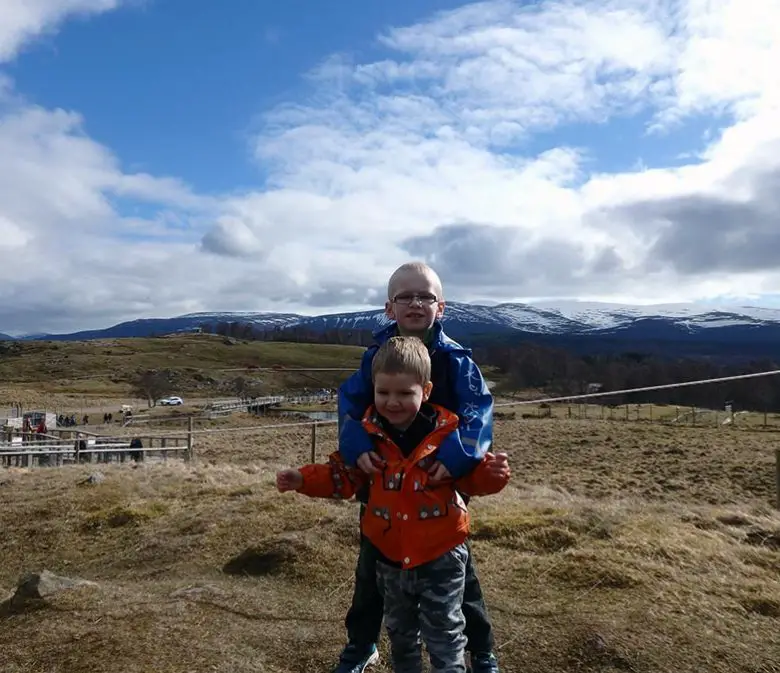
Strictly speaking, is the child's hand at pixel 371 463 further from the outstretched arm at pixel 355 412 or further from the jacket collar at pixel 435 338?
the jacket collar at pixel 435 338

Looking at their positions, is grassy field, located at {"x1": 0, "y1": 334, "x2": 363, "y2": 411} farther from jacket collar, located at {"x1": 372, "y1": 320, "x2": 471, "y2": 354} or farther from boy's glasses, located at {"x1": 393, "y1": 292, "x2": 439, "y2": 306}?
boy's glasses, located at {"x1": 393, "y1": 292, "x2": 439, "y2": 306}

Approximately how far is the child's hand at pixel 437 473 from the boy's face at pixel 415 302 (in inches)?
27.9

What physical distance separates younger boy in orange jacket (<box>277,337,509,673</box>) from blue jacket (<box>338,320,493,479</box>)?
0.06 meters

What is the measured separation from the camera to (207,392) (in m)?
78.1

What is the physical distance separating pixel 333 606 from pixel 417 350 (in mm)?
2202

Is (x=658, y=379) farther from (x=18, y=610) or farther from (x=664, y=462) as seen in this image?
(x=18, y=610)

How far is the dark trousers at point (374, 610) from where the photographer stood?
10.2 feet

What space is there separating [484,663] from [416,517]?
87cm

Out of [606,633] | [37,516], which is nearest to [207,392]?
[37,516]

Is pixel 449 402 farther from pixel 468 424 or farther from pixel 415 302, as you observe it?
pixel 415 302

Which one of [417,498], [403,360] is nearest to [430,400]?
[403,360]

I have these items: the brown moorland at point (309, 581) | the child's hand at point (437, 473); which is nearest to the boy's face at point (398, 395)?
the child's hand at point (437, 473)

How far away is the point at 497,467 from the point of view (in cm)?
278

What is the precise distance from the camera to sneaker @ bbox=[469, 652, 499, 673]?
308 centimetres
